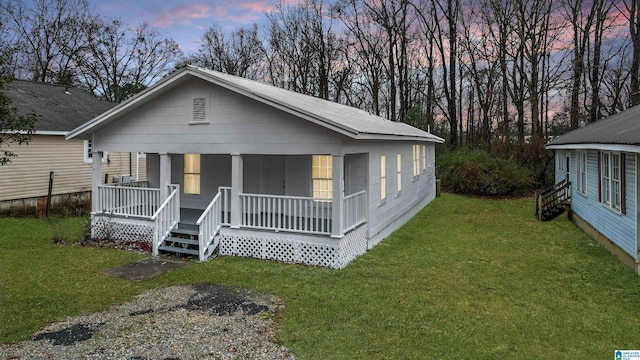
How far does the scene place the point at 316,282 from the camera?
26.8ft

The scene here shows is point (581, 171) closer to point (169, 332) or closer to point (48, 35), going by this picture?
point (169, 332)

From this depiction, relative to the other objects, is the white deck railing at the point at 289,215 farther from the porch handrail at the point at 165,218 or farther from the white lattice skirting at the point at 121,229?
the white lattice skirting at the point at 121,229

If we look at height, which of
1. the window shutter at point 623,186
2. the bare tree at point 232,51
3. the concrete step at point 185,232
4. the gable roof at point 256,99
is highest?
the bare tree at point 232,51

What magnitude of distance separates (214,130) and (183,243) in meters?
3.06

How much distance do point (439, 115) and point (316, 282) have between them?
103 ft

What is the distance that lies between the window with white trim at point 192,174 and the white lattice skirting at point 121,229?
7.03 ft

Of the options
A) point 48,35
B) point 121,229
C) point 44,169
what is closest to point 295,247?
point 121,229

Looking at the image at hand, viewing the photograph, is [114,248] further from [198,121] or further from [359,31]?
[359,31]

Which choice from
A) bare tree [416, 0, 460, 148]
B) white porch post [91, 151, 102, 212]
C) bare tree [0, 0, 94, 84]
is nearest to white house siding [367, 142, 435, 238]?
white porch post [91, 151, 102, 212]

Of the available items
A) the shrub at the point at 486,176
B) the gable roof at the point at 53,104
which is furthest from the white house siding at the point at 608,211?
the gable roof at the point at 53,104

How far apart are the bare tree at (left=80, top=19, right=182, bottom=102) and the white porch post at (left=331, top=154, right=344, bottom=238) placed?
104 ft

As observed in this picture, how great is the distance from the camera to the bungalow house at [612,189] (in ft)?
28.7

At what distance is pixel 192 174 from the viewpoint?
13375 mm

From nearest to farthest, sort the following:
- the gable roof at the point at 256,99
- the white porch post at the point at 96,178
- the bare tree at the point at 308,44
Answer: the gable roof at the point at 256,99
the white porch post at the point at 96,178
the bare tree at the point at 308,44
